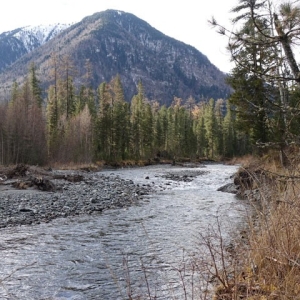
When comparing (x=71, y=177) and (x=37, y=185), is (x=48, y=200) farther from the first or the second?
(x=71, y=177)

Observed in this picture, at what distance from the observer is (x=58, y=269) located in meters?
6.11

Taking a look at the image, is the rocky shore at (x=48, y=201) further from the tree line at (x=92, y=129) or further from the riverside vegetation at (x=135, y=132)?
the tree line at (x=92, y=129)

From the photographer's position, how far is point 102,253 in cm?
706

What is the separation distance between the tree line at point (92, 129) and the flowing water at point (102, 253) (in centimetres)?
1488

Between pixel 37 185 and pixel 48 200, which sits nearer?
pixel 48 200

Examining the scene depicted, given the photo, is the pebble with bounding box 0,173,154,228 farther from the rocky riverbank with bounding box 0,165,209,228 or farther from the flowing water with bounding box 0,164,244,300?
the flowing water with bounding box 0,164,244,300

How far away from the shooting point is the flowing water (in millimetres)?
5199

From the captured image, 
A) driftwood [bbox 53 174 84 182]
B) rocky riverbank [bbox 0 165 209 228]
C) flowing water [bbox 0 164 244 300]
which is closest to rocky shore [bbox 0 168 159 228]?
rocky riverbank [bbox 0 165 209 228]

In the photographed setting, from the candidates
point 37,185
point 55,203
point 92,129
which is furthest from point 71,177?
point 92,129

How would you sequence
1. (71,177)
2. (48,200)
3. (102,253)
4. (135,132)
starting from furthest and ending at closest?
1. (135,132)
2. (71,177)
3. (48,200)
4. (102,253)

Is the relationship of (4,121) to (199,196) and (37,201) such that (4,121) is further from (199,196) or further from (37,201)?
(199,196)

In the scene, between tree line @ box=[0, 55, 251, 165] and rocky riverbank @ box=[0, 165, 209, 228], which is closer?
rocky riverbank @ box=[0, 165, 209, 228]

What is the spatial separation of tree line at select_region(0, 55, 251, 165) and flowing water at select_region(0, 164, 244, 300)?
48.8 feet

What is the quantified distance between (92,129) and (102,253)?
3693 centimetres
